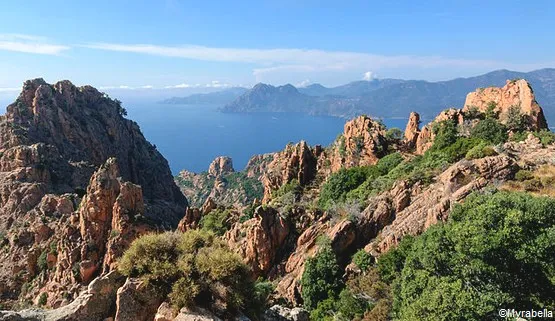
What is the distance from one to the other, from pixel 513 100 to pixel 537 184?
26188 mm

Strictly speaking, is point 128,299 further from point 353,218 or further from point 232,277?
point 353,218

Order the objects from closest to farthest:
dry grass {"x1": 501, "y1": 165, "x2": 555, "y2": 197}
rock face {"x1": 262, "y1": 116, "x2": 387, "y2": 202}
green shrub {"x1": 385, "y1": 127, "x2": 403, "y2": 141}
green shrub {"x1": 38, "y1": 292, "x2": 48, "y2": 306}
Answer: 1. dry grass {"x1": 501, "y1": 165, "x2": 555, "y2": 197}
2. green shrub {"x1": 38, "y1": 292, "x2": 48, "y2": 306}
3. rock face {"x1": 262, "y1": 116, "x2": 387, "y2": 202}
4. green shrub {"x1": 385, "y1": 127, "x2": 403, "y2": 141}

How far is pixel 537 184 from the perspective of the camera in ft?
77.4

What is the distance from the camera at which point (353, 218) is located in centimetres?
2816

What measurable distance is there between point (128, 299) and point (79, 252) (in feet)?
95.4

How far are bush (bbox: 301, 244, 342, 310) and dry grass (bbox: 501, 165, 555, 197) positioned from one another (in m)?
11.3

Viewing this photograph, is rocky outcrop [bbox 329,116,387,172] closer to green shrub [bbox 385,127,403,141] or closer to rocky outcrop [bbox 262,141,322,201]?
green shrub [bbox 385,127,403,141]

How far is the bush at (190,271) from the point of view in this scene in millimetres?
10836

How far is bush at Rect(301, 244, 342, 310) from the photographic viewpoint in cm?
2403

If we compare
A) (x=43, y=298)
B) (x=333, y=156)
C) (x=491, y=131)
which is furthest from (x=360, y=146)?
(x=43, y=298)

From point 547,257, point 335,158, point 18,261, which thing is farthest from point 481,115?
point 18,261

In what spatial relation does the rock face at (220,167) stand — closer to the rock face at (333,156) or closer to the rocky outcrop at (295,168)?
the rock face at (333,156)

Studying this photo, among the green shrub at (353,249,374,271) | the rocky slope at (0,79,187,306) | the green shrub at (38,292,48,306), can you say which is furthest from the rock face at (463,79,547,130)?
the green shrub at (38,292,48,306)

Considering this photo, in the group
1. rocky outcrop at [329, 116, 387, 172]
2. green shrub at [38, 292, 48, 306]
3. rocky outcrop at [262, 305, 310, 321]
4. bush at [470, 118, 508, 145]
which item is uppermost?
bush at [470, 118, 508, 145]
